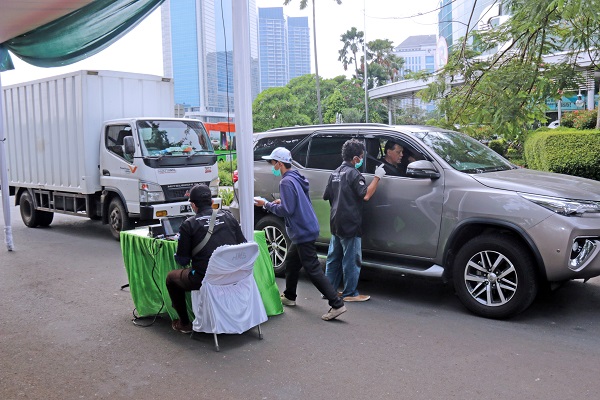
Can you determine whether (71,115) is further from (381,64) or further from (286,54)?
(381,64)

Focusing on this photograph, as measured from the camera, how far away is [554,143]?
543 inches

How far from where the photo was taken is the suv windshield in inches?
256

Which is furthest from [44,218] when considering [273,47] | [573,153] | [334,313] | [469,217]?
[573,153]

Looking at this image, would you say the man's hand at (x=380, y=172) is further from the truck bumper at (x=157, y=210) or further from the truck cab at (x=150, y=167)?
the truck cab at (x=150, y=167)

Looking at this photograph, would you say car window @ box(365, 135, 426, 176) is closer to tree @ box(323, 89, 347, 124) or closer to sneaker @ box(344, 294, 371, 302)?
sneaker @ box(344, 294, 371, 302)

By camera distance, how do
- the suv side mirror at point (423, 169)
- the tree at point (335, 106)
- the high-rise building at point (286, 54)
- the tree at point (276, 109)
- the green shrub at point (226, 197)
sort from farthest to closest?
the tree at point (335, 106)
the tree at point (276, 109)
the high-rise building at point (286, 54)
the green shrub at point (226, 197)
the suv side mirror at point (423, 169)

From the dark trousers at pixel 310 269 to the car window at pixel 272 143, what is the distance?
194cm

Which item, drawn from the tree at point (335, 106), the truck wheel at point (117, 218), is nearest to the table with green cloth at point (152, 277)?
the truck wheel at point (117, 218)

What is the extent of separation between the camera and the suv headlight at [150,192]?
411 inches

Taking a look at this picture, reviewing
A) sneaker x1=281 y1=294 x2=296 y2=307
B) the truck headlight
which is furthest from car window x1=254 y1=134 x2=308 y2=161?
the truck headlight

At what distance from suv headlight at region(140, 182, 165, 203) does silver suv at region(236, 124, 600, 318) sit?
3731 mm

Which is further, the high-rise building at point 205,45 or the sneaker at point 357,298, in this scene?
the sneaker at point 357,298

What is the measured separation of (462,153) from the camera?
22.1 ft

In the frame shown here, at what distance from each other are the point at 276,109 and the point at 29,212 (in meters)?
27.7
